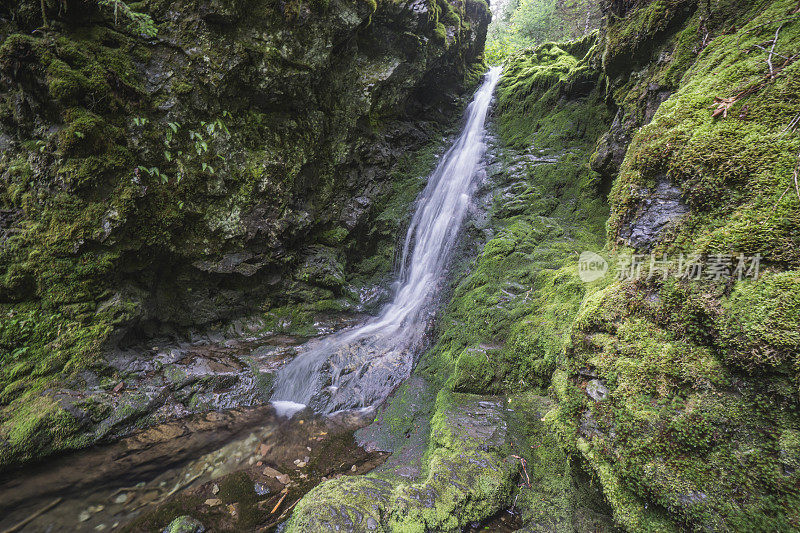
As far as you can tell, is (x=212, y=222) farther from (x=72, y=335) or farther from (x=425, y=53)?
(x=425, y=53)

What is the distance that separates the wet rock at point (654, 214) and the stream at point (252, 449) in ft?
11.8

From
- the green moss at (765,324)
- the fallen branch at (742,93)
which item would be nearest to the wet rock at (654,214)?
the fallen branch at (742,93)

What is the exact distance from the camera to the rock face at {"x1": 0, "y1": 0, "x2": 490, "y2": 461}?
14.6 feet

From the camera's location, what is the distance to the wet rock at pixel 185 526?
2.90 meters

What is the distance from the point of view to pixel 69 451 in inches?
Result: 159

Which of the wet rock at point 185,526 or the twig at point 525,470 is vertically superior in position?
the twig at point 525,470

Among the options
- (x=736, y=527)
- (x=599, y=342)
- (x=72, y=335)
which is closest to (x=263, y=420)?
(x=72, y=335)

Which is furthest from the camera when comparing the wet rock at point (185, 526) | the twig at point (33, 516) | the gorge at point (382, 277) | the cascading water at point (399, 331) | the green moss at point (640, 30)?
the cascading water at point (399, 331)

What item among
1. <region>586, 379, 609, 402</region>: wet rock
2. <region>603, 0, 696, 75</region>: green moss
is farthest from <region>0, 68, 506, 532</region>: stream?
<region>603, 0, 696, 75</region>: green moss

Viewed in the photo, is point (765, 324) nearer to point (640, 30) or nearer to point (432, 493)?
point (432, 493)

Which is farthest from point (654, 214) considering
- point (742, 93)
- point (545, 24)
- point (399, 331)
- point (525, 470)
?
point (545, 24)

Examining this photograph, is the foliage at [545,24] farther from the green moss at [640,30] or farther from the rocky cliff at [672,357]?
the rocky cliff at [672,357]

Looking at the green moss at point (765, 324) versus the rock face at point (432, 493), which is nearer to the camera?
the green moss at point (765, 324)

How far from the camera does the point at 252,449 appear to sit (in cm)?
414
